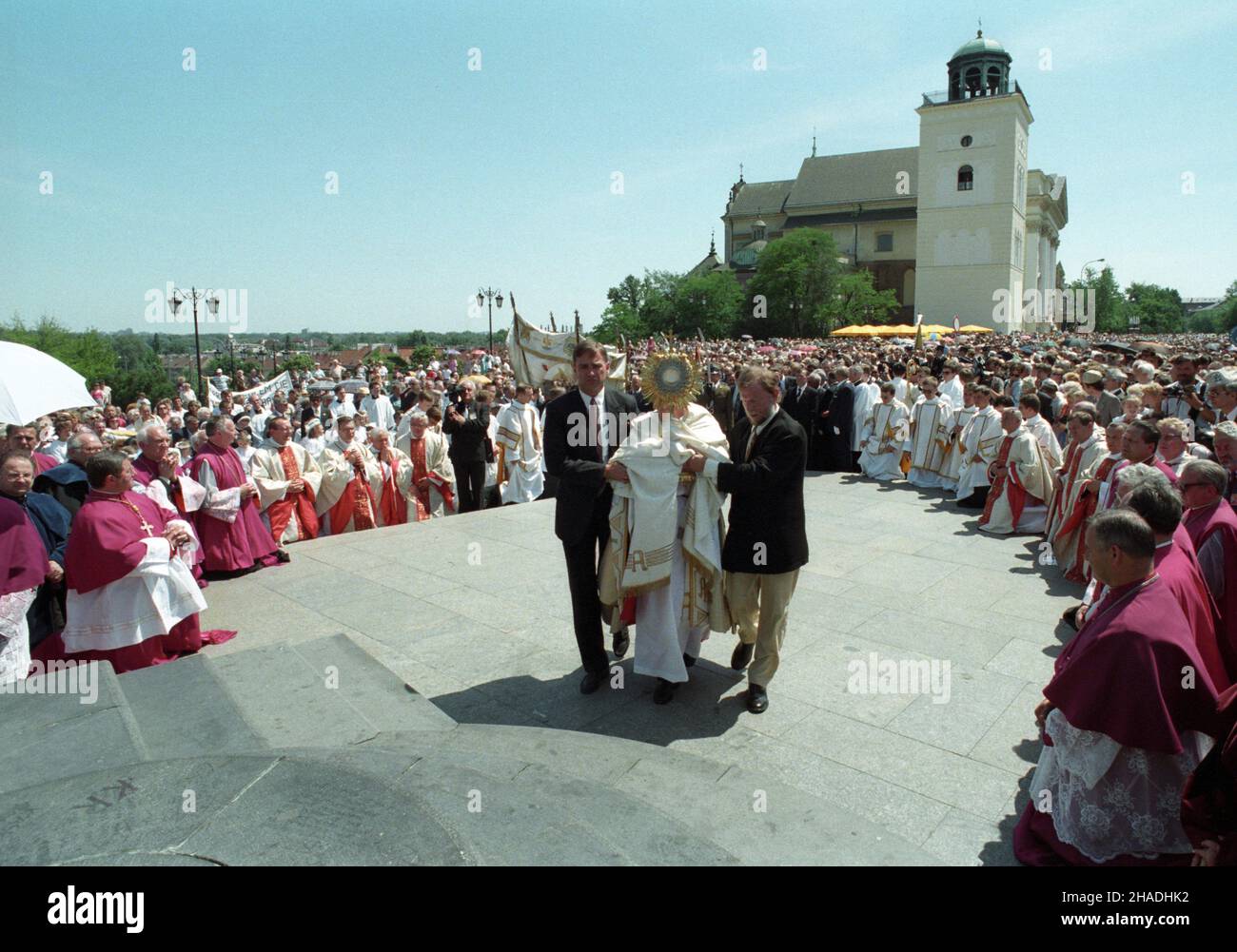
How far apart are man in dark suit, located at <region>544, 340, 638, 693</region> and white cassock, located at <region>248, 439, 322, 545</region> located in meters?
4.61

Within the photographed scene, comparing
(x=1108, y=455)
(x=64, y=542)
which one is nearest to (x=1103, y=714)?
(x=1108, y=455)

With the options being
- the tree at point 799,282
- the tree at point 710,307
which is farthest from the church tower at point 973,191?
the tree at point 710,307

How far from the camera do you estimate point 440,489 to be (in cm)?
1066

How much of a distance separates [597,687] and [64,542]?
3.69m

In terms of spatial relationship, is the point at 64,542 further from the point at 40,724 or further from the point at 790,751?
the point at 790,751

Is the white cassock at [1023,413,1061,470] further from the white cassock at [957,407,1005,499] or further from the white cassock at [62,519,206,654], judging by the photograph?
the white cassock at [62,519,206,654]

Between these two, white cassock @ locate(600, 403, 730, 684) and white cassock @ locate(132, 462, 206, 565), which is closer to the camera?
white cassock @ locate(600, 403, 730, 684)

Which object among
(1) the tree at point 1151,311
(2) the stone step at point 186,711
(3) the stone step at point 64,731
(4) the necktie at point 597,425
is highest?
(1) the tree at point 1151,311

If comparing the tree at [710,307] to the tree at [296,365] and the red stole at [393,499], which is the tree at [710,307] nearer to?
the tree at [296,365]

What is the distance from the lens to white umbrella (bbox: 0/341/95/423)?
200 inches

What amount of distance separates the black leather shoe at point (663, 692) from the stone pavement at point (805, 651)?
5cm

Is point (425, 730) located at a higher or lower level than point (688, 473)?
lower

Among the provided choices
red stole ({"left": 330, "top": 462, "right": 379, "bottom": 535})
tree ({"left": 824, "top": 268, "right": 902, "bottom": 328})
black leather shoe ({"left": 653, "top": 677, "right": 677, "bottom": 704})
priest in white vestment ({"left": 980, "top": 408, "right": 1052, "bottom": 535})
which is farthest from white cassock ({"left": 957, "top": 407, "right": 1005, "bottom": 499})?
tree ({"left": 824, "top": 268, "right": 902, "bottom": 328})

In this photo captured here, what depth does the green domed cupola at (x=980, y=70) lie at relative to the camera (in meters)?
57.4
